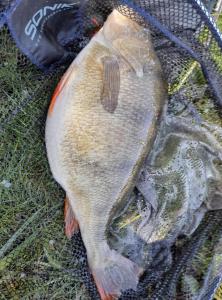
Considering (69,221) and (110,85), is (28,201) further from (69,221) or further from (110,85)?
(110,85)

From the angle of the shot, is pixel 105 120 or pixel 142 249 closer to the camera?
pixel 105 120

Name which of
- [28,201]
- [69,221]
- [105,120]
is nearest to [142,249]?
[69,221]

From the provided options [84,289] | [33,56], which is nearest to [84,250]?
[84,289]

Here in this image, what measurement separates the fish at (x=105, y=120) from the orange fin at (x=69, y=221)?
90 mm

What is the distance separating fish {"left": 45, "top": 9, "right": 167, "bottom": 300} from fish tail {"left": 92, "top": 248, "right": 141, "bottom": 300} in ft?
0.31

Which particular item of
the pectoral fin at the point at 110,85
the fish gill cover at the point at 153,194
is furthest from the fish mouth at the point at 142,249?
the pectoral fin at the point at 110,85

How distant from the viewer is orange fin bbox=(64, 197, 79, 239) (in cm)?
252

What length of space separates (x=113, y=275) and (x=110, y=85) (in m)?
0.85

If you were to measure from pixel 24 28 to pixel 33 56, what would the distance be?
0.42ft

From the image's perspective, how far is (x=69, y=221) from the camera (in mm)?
2533

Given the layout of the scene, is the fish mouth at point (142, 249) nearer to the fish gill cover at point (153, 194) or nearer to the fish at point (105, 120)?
the fish gill cover at point (153, 194)

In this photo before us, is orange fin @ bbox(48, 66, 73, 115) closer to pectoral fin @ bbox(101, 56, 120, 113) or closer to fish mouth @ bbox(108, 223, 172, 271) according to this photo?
pectoral fin @ bbox(101, 56, 120, 113)

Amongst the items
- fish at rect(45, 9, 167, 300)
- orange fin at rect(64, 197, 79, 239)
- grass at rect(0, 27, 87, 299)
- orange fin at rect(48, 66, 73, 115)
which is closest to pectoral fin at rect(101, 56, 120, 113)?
fish at rect(45, 9, 167, 300)

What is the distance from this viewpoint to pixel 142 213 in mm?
2648
